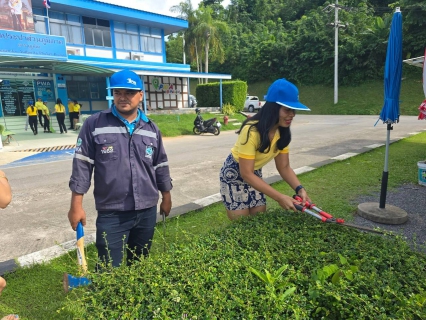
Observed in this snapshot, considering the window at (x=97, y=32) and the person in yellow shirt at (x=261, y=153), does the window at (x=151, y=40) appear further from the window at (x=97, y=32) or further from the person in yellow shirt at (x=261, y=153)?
the person in yellow shirt at (x=261, y=153)

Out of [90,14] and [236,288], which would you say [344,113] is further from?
[236,288]

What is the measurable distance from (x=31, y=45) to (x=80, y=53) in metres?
6.60

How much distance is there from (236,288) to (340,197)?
398 centimetres

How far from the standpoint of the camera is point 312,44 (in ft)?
115

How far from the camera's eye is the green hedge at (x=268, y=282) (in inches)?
59.2

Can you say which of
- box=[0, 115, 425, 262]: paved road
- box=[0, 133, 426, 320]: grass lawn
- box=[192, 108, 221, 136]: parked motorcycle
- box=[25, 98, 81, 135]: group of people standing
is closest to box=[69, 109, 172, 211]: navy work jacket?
box=[0, 133, 426, 320]: grass lawn

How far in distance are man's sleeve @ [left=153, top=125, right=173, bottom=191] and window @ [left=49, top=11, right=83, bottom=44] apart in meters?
21.7

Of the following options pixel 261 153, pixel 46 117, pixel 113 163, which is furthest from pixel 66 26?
pixel 261 153

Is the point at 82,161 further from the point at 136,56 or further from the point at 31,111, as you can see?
the point at 136,56

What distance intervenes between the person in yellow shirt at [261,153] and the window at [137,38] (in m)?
23.0

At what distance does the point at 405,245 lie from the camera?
209cm

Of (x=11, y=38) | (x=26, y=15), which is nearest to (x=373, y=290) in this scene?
(x=11, y=38)

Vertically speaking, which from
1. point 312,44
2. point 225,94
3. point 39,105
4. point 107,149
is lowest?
point 107,149

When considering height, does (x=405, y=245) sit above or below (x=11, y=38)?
below
